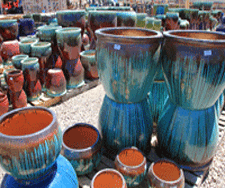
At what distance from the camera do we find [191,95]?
1.32 metres

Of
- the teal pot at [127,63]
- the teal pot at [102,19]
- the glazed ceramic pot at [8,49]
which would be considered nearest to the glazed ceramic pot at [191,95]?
the teal pot at [127,63]

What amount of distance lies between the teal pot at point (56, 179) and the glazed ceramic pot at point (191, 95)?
2.74 feet

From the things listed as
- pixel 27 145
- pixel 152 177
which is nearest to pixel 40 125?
pixel 27 145

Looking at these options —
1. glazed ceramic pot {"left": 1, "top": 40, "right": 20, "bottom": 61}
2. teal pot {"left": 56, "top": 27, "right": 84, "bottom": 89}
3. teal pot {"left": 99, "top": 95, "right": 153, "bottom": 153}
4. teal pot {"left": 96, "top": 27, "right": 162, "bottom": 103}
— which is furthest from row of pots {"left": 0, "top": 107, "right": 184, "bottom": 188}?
glazed ceramic pot {"left": 1, "top": 40, "right": 20, "bottom": 61}

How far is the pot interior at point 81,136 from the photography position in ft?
5.42

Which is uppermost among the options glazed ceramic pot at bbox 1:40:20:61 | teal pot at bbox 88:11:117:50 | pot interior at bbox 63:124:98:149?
teal pot at bbox 88:11:117:50

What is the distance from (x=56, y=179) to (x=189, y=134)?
99 centimetres

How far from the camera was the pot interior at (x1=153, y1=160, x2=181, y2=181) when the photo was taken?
4.50ft

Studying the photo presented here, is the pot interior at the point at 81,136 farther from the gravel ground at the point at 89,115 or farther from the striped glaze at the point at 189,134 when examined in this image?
the gravel ground at the point at 89,115

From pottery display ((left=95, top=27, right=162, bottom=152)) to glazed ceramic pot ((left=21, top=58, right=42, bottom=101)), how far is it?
148 cm

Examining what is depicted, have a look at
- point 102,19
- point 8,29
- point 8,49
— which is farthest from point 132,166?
point 8,29

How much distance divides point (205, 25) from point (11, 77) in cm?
749

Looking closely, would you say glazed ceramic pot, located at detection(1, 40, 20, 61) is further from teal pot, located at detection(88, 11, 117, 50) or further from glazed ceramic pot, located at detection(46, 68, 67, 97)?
teal pot, located at detection(88, 11, 117, 50)

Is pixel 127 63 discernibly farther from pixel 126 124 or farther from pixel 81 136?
pixel 81 136
